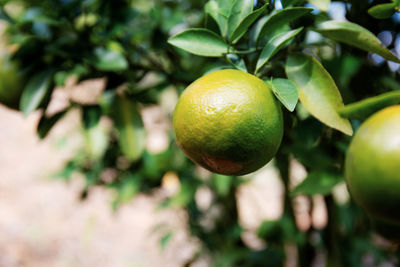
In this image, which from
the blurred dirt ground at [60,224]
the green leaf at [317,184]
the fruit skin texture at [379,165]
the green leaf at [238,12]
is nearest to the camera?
the fruit skin texture at [379,165]

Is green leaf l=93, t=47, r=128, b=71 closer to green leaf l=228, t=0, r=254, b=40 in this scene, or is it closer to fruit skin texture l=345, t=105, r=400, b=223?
green leaf l=228, t=0, r=254, b=40

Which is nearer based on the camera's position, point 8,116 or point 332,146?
point 332,146

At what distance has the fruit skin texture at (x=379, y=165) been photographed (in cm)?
36

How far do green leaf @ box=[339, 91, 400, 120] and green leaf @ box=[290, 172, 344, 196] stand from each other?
0.70 ft

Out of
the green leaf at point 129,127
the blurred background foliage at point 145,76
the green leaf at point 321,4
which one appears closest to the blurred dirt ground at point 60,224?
the blurred background foliage at point 145,76

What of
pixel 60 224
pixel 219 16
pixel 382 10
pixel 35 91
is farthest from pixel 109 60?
A: pixel 60 224

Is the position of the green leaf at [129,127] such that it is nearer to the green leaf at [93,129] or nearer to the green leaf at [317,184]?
the green leaf at [93,129]

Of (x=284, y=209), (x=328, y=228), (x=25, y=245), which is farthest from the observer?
(x=25, y=245)

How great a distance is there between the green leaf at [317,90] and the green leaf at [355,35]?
48 millimetres

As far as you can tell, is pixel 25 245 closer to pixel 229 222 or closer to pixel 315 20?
pixel 229 222

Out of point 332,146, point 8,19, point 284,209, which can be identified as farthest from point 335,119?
point 284,209

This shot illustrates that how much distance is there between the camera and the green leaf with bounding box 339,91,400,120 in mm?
386

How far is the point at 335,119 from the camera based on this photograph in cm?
45

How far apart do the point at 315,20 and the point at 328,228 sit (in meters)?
0.71
